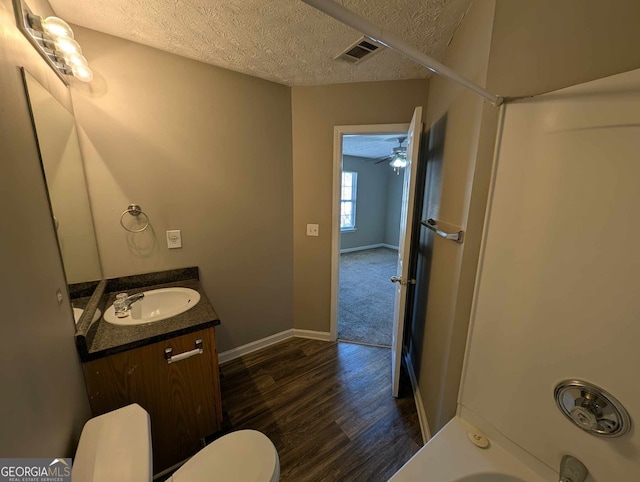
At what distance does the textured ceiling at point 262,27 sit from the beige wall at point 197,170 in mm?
159

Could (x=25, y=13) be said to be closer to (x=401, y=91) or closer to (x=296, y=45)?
(x=296, y=45)

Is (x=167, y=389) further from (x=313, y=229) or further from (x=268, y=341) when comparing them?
(x=313, y=229)

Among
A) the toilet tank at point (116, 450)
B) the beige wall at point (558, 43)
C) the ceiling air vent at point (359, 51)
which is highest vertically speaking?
the ceiling air vent at point (359, 51)

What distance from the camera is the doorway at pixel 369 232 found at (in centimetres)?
303

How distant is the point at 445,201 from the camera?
138 cm

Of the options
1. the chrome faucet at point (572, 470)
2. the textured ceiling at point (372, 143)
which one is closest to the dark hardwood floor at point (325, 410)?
the chrome faucet at point (572, 470)

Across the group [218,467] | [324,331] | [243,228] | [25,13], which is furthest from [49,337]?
[324,331]

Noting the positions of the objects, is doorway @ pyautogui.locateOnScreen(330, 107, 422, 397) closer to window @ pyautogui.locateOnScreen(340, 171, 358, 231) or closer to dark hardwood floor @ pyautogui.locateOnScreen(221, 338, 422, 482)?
dark hardwood floor @ pyautogui.locateOnScreen(221, 338, 422, 482)

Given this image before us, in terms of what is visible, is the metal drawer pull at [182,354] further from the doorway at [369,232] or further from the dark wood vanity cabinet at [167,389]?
the doorway at [369,232]

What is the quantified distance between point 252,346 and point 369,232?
487 centimetres

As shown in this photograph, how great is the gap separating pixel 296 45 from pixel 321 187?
1038 millimetres

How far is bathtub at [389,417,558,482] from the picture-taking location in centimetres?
79

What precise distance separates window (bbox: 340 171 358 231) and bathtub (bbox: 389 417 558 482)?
5.23 metres

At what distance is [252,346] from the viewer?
2283 mm
